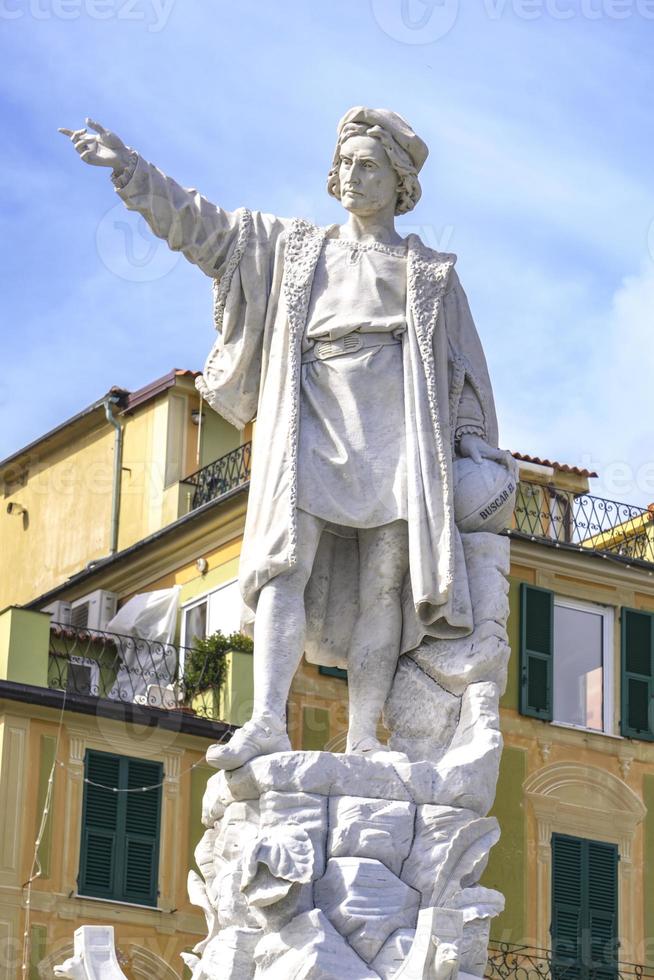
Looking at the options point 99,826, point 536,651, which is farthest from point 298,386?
point 536,651

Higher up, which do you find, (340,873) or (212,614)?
(212,614)

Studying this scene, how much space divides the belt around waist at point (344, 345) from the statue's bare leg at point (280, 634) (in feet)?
2.43

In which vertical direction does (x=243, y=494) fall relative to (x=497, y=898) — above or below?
above

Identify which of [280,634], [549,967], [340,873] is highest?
[549,967]

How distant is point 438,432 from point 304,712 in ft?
66.8

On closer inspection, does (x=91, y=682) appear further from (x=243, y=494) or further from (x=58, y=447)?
(x=58, y=447)

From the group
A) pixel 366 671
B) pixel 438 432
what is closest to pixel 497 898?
pixel 366 671

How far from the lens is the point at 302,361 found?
41.2 ft

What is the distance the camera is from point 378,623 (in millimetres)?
12438

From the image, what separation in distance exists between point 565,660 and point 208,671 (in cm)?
505

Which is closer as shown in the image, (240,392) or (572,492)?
(240,392)

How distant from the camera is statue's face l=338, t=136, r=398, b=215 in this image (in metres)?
12.7

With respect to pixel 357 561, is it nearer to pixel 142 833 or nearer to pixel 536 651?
pixel 142 833

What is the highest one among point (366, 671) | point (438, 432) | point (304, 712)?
point (304, 712)
